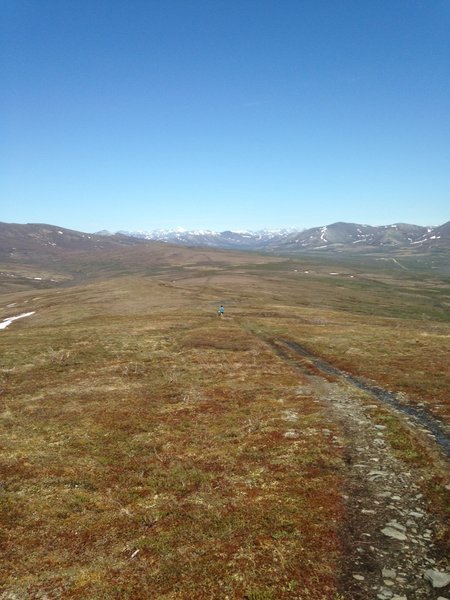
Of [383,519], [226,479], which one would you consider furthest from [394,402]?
[226,479]

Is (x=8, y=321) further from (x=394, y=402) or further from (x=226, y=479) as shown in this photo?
(x=226, y=479)

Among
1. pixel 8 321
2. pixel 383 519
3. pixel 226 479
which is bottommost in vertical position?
pixel 8 321

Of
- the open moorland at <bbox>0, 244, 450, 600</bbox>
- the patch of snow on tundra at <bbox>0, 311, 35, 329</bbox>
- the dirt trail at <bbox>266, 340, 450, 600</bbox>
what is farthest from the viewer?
the patch of snow on tundra at <bbox>0, 311, 35, 329</bbox>

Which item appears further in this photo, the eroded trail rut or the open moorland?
the eroded trail rut

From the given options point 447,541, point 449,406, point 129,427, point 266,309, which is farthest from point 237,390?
point 266,309

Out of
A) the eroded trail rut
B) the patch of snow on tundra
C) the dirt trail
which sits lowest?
the patch of snow on tundra

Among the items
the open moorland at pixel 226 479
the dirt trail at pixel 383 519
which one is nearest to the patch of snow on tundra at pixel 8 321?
the open moorland at pixel 226 479

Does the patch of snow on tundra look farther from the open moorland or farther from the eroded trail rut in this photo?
the eroded trail rut

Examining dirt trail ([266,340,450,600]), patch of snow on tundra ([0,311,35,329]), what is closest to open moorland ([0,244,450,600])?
dirt trail ([266,340,450,600])

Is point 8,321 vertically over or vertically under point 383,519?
under

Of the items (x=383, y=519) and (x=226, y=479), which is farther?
(x=226, y=479)
